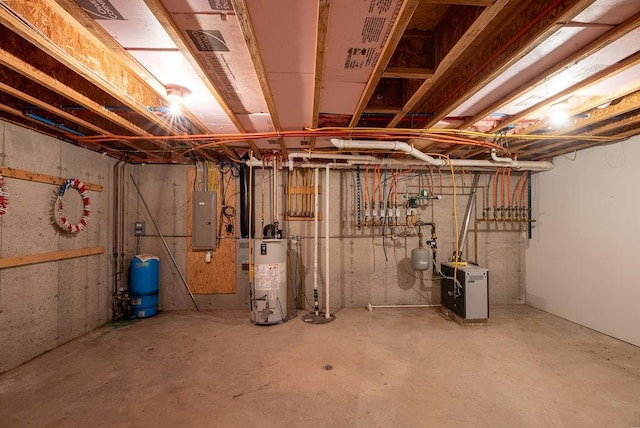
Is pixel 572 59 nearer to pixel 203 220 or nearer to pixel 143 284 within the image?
pixel 203 220

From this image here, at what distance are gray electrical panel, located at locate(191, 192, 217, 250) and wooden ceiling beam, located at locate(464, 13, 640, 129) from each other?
370 cm

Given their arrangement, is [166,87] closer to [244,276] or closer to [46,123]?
[46,123]

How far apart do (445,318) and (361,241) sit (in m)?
1.62

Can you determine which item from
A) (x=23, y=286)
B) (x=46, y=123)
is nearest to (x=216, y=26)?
(x=46, y=123)

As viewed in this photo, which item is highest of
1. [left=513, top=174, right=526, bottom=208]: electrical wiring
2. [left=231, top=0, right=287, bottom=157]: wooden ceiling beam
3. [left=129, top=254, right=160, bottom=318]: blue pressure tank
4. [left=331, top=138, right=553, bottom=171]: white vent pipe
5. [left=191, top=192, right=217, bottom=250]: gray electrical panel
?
[left=231, top=0, right=287, bottom=157]: wooden ceiling beam

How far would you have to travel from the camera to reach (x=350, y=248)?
4465 mm

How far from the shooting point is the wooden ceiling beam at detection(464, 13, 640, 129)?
148 centimetres

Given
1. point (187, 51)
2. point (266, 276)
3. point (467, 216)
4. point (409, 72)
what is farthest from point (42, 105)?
point (467, 216)

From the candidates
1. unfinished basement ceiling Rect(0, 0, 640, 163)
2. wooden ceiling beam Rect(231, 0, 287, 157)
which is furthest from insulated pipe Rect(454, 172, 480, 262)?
wooden ceiling beam Rect(231, 0, 287, 157)

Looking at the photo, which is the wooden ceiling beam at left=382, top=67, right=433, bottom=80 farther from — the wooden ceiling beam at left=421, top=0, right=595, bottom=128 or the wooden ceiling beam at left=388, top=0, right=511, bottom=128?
the wooden ceiling beam at left=421, top=0, right=595, bottom=128

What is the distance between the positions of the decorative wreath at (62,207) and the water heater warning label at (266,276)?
2.12 m

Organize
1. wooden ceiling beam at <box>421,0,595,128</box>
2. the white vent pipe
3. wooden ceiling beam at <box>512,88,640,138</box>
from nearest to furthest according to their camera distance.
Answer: wooden ceiling beam at <box>421,0,595,128</box>
wooden ceiling beam at <box>512,88,640,138</box>
the white vent pipe

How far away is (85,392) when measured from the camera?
2.23m

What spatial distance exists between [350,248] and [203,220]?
2338 mm
